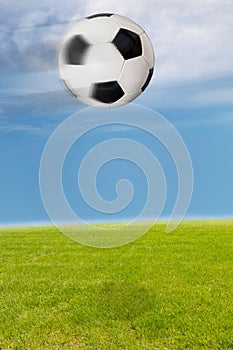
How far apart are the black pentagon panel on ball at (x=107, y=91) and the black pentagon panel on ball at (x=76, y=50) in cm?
43

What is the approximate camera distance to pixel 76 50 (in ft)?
22.2

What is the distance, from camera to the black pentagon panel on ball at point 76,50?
6.70 meters

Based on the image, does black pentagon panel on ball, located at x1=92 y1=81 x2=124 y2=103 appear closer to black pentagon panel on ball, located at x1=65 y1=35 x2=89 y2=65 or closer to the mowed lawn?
black pentagon panel on ball, located at x1=65 y1=35 x2=89 y2=65

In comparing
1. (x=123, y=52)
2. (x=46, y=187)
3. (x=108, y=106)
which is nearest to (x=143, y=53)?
(x=123, y=52)

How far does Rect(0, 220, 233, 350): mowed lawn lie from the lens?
18.0ft

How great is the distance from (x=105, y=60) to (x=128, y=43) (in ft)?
1.50

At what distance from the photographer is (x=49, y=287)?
23.4 feet

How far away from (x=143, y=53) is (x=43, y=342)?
4.12 m

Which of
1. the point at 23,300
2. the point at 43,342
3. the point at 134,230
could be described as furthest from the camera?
the point at 134,230

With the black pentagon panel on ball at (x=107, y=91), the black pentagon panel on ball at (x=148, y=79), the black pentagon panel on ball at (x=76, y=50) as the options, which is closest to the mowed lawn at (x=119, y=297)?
the black pentagon panel on ball at (x=107, y=91)

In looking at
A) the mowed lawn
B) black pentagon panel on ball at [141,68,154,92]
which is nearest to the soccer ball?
black pentagon panel on ball at [141,68,154,92]

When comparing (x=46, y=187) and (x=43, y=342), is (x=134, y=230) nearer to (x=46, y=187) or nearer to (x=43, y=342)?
(x=46, y=187)

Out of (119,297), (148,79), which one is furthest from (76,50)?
(119,297)

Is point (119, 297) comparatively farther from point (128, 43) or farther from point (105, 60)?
point (128, 43)
